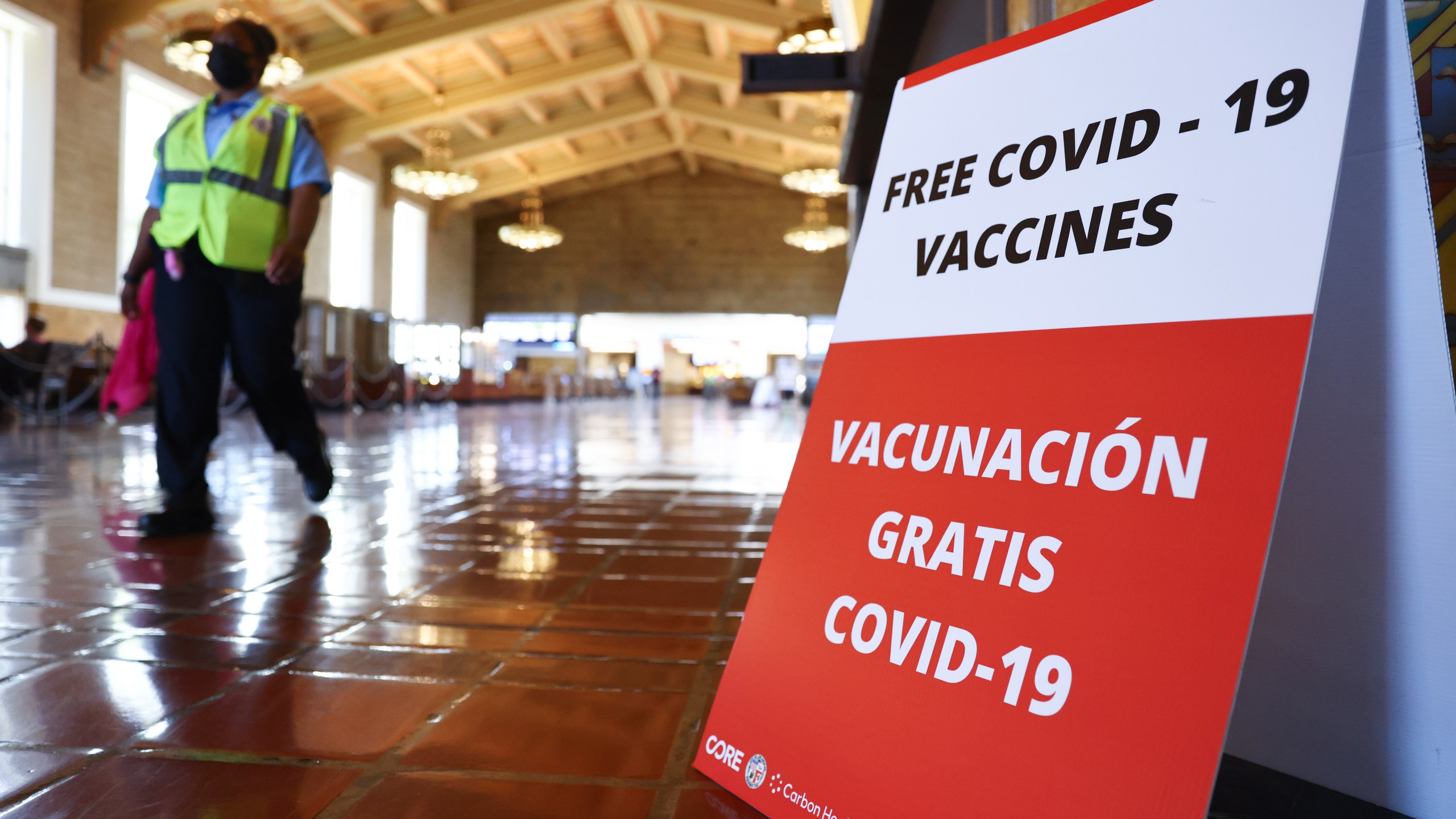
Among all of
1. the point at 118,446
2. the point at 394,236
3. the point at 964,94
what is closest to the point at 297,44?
the point at 394,236

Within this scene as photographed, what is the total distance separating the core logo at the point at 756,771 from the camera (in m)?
0.78

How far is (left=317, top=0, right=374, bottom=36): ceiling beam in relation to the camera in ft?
41.8

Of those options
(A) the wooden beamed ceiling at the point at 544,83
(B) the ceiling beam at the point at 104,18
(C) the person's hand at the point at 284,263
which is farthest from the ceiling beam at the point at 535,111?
(C) the person's hand at the point at 284,263

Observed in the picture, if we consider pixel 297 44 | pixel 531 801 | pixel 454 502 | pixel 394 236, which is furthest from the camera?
pixel 394 236

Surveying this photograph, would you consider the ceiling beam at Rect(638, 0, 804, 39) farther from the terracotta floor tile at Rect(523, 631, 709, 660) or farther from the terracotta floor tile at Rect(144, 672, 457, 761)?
the terracotta floor tile at Rect(144, 672, 457, 761)

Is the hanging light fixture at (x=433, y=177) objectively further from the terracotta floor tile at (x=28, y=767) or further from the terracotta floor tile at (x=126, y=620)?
the terracotta floor tile at (x=28, y=767)

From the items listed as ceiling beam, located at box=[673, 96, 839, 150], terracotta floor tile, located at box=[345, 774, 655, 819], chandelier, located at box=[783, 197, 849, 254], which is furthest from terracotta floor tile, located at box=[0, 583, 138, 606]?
ceiling beam, located at box=[673, 96, 839, 150]

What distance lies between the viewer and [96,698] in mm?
1037

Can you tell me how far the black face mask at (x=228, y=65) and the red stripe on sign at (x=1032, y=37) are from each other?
1902mm

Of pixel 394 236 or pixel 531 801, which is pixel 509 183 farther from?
pixel 531 801

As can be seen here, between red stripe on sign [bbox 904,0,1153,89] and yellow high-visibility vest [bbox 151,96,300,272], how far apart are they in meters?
1.78

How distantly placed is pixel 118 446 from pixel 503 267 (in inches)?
854

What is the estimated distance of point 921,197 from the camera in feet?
2.94

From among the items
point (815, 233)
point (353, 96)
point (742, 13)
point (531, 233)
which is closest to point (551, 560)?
point (742, 13)
